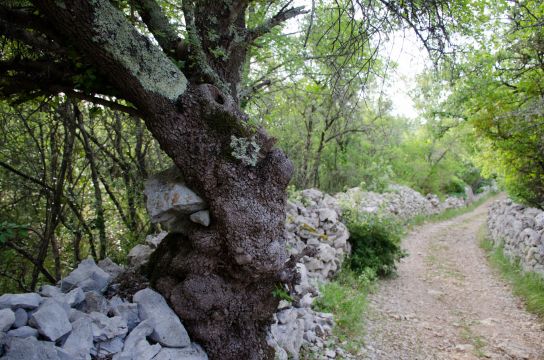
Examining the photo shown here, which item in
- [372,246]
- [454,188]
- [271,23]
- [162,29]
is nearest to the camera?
[162,29]

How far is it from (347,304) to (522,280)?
4.43m

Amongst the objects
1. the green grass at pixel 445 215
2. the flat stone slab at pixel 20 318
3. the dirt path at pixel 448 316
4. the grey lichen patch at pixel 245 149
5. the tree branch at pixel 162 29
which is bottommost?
the dirt path at pixel 448 316

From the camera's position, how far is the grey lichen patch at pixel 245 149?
326 cm

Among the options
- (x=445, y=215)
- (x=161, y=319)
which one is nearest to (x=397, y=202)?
(x=445, y=215)

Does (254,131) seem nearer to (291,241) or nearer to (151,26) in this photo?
(151,26)

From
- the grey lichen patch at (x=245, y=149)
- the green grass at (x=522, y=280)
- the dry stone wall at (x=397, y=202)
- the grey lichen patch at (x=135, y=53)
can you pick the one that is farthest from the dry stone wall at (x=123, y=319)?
the dry stone wall at (x=397, y=202)

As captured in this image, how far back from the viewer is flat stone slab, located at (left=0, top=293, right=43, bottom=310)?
275 cm

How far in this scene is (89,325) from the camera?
2.81 meters

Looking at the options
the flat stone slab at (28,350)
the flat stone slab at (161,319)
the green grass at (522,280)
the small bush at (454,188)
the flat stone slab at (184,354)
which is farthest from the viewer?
the small bush at (454,188)

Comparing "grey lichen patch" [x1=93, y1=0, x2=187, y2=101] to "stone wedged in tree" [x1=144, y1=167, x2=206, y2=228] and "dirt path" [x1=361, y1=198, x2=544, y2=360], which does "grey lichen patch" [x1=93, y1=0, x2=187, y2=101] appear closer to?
"stone wedged in tree" [x1=144, y1=167, x2=206, y2=228]

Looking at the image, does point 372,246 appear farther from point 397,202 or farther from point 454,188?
point 454,188

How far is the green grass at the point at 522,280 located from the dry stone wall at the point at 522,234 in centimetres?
15

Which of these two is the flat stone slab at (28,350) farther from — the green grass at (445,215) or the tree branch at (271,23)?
the green grass at (445,215)

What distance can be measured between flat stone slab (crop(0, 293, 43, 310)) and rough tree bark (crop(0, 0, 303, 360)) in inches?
39.4
